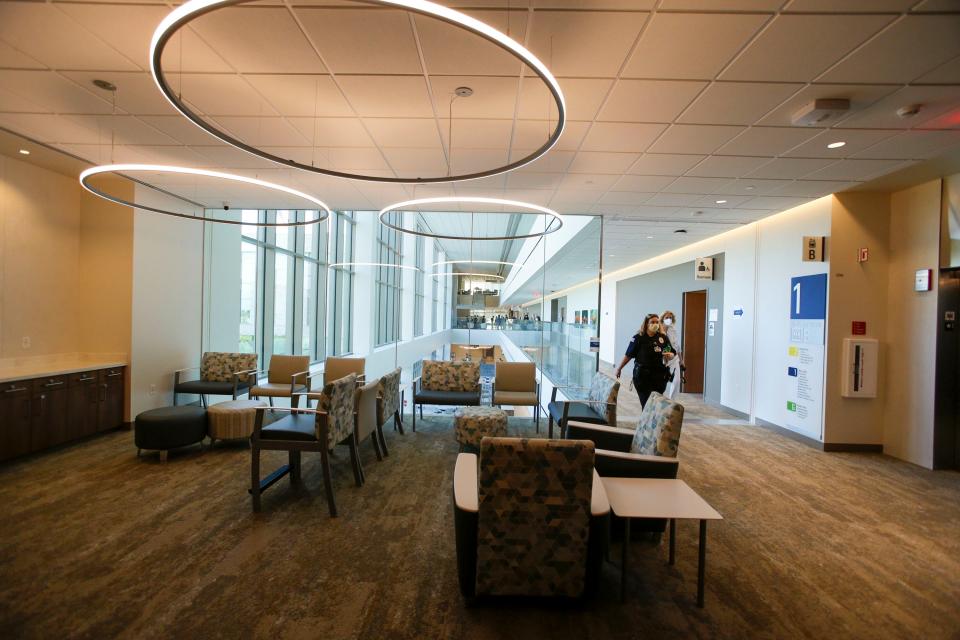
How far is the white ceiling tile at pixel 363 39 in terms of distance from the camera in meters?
2.43

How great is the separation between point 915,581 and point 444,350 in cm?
→ 2026

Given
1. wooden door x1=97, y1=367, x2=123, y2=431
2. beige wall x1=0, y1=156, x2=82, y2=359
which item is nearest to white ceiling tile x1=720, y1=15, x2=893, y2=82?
wooden door x1=97, y1=367, x2=123, y2=431

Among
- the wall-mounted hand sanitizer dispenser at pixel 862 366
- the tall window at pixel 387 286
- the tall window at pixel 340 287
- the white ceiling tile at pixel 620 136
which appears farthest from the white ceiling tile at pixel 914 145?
the tall window at pixel 387 286

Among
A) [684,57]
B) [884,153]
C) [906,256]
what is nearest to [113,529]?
[684,57]

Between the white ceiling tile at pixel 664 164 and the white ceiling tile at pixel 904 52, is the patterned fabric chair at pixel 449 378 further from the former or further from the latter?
the white ceiling tile at pixel 904 52

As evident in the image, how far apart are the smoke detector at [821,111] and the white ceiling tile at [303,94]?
11.5 feet

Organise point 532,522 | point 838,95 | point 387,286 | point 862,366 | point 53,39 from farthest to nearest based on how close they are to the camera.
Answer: point 387,286 → point 862,366 → point 838,95 → point 53,39 → point 532,522

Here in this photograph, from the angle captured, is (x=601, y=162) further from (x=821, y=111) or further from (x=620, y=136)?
(x=821, y=111)

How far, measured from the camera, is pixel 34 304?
529 centimetres

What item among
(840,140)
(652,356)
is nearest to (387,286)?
(652,356)

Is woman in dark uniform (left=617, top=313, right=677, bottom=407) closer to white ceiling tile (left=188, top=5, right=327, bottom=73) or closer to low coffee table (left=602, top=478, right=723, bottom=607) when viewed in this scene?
low coffee table (left=602, top=478, right=723, bottom=607)

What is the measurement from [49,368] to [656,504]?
6383 millimetres

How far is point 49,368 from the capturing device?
195 inches

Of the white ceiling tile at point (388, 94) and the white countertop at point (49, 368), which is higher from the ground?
the white ceiling tile at point (388, 94)
